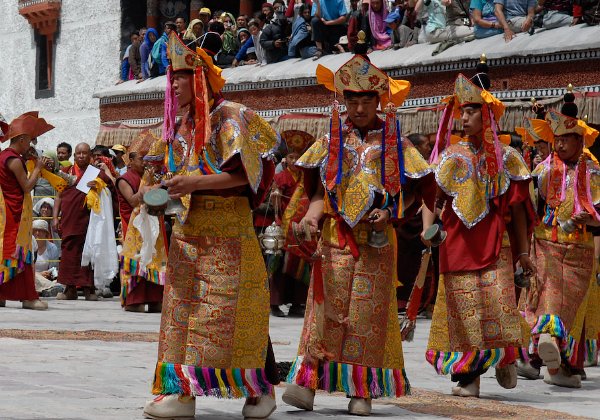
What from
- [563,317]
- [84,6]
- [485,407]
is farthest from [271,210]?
[84,6]

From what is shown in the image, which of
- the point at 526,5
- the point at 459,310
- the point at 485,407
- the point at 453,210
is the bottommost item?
the point at 485,407

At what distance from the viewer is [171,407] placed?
6.22m

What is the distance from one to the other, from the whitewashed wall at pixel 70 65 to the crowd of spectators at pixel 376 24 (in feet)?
14.7

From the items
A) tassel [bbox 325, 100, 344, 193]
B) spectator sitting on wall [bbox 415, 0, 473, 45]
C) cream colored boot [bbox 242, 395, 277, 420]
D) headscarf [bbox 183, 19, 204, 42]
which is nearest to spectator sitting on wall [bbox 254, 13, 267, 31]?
spectator sitting on wall [bbox 415, 0, 473, 45]

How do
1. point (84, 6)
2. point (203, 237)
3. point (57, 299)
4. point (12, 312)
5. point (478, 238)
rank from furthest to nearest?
point (84, 6) < point (57, 299) < point (12, 312) < point (478, 238) < point (203, 237)

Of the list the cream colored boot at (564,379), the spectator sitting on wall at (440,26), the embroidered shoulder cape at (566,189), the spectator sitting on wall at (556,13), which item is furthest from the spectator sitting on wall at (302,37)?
the cream colored boot at (564,379)

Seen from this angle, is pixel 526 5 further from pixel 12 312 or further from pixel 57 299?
pixel 12 312

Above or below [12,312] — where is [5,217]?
above

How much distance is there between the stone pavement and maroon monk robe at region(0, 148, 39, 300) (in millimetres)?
2061

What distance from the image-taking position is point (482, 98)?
8.10 m

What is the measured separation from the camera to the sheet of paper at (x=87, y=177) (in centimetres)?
1552

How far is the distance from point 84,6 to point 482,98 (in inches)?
935

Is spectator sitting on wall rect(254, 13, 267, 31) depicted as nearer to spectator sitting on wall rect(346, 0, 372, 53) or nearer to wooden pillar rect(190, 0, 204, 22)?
spectator sitting on wall rect(346, 0, 372, 53)

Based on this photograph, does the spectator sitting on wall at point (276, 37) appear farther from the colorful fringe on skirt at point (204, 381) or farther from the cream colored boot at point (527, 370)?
the colorful fringe on skirt at point (204, 381)
